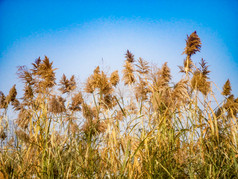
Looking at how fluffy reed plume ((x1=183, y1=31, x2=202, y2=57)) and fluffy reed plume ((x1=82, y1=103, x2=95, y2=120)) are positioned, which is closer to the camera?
fluffy reed plume ((x1=82, y1=103, x2=95, y2=120))

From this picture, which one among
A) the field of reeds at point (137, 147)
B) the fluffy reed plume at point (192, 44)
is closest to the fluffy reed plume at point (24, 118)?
the field of reeds at point (137, 147)

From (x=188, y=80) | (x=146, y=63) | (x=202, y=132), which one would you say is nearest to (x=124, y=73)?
(x=146, y=63)

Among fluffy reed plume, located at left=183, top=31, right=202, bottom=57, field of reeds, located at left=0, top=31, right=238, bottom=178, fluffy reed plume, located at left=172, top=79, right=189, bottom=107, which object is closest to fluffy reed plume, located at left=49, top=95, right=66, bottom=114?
field of reeds, located at left=0, top=31, right=238, bottom=178

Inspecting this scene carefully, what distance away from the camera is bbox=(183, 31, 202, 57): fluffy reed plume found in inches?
214

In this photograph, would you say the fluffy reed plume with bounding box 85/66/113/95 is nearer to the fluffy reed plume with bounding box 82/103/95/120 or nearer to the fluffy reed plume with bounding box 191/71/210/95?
the fluffy reed plume with bounding box 82/103/95/120

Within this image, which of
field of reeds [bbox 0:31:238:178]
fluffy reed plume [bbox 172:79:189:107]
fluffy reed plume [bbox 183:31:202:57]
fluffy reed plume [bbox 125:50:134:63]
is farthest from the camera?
fluffy reed plume [bbox 125:50:134:63]

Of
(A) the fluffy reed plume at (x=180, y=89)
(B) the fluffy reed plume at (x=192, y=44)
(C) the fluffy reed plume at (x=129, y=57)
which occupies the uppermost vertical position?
(C) the fluffy reed plume at (x=129, y=57)

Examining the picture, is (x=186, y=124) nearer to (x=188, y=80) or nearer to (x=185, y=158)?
(x=185, y=158)

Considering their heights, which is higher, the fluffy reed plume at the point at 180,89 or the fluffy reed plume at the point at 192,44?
the fluffy reed plume at the point at 192,44

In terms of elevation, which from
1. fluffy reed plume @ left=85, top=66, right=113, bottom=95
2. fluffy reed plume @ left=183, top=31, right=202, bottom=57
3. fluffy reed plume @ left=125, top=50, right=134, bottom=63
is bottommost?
fluffy reed plume @ left=85, top=66, right=113, bottom=95

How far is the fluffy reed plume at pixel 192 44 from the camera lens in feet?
17.9

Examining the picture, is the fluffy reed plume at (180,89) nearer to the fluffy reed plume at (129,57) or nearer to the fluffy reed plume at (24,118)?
the fluffy reed plume at (24,118)

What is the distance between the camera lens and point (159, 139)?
5.97 ft

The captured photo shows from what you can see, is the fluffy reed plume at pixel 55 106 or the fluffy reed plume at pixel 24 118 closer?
the fluffy reed plume at pixel 24 118
